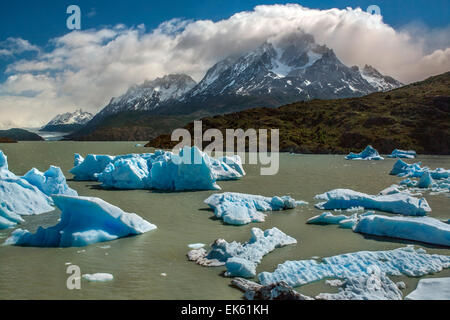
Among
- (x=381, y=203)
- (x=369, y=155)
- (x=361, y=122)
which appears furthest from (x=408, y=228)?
(x=361, y=122)

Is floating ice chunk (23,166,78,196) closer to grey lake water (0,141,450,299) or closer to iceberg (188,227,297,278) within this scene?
grey lake water (0,141,450,299)

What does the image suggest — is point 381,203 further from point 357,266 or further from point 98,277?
point 98,277

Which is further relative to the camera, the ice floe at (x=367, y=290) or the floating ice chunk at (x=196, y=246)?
the floating ice chunk at (x=196, y=246)

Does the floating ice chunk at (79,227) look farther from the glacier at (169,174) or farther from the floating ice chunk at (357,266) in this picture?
the glacier at (169,174)

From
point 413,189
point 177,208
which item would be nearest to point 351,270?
point 177,208

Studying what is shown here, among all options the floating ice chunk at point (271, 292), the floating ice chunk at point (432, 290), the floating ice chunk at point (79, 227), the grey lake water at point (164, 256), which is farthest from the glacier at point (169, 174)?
the floating ice chunk at point (432, 290)

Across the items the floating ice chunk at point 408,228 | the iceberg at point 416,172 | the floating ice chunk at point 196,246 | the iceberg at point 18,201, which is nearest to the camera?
the floating ice chunk at point 196,246
